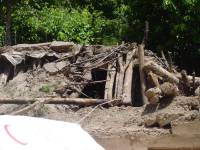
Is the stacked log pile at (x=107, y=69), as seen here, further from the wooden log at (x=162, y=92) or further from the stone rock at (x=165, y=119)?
the stone rock at (x=165, y=119)

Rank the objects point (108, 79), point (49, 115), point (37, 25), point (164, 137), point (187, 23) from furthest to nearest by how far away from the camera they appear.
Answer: point (37, 25), point (187, 23), point (108, 79), point (49, 115), point (164, 137)

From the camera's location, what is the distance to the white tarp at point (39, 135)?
3184 mm

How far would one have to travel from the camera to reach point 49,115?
8297mm

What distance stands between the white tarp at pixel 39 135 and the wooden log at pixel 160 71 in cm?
509

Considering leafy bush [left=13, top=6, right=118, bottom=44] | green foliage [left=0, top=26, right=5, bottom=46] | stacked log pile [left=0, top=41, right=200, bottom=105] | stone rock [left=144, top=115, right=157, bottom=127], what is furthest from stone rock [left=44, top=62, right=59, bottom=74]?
green foliage [left=0, top=26, right=5, bottom=46]

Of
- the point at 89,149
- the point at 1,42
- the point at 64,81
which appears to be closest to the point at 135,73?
the point at 64,81

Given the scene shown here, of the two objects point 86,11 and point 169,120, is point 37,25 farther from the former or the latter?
point 169,120

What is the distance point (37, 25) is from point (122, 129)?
10.1 meters

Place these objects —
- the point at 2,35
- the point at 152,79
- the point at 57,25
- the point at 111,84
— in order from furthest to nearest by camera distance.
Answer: the point at 2,35
the point at 57,25
the point at 111,84
the point at 152,79

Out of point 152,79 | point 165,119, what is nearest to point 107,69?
point 152,79

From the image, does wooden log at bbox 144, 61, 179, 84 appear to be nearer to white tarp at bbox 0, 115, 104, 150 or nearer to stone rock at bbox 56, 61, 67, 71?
stone rock at bbox 56, 61, 67, 71

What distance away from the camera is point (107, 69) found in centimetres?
1009

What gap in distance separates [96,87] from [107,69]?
19.7 inches

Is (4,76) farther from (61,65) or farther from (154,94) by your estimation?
(154,94)
